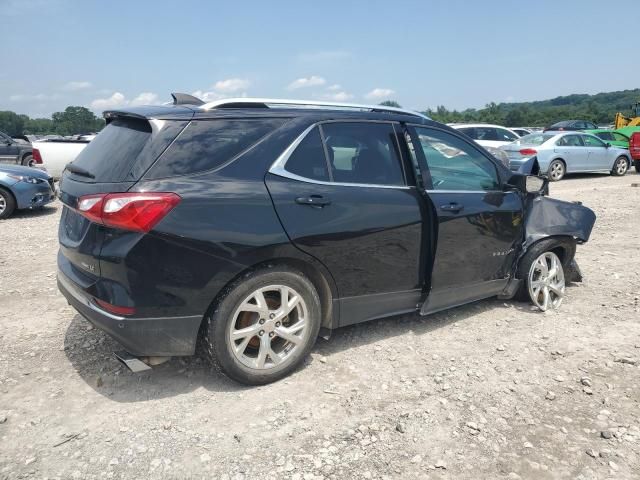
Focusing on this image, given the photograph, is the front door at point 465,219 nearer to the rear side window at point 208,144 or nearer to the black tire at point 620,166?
the rear side window at point 208,144

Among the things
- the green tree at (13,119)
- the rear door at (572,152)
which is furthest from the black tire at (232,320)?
the green tree at (13,119)

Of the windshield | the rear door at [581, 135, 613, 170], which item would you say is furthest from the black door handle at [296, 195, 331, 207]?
the rear door at [581, 135, 613, 170]

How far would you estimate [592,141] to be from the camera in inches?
641

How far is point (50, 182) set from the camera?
9.80 metres

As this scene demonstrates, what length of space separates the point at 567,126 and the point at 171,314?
32.1 metres

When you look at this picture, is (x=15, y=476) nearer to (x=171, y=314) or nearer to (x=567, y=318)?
(x=171, y=314)

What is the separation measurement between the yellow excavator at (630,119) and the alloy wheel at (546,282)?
24.2 meters

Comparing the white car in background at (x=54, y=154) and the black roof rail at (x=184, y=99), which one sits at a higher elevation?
the black roof rail at (x=184, y=99)

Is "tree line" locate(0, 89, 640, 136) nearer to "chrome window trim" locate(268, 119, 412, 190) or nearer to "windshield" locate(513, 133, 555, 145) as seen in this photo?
"windshield" locate(513, 133, 555, 145)

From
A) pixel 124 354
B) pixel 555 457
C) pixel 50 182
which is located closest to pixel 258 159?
pixel 124 354

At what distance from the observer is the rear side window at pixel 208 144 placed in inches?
114

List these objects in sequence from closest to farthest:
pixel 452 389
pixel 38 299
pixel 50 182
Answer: pixel 452 389 → pixel 38 299 → pixel 50 182

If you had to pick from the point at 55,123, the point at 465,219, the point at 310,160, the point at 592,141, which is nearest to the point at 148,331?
the point at 310,160

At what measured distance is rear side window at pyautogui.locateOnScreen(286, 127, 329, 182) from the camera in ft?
10.6
